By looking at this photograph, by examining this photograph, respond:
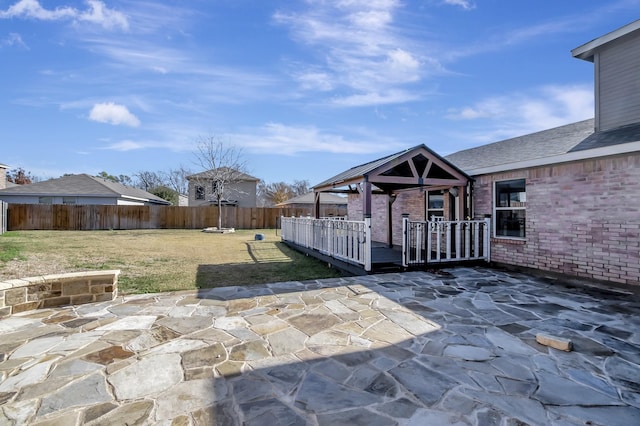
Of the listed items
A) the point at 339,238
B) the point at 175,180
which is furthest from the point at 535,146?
the point at 175,180

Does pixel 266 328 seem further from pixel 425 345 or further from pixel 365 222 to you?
pixel 365 222

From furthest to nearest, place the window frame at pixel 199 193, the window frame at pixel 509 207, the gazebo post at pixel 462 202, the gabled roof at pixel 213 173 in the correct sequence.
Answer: the window frame at pixel 199 193 < the gabled roof at pixel 213 173 < the gazebo post at pixel 462 202 < the window frame at pixel 509 207

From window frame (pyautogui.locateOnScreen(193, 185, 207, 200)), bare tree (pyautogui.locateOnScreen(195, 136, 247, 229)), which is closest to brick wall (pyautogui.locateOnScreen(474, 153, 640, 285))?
bare tree (pyautogui.locateOnScreen(195, 136, 247, 229))

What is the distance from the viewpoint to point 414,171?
7.28 metres

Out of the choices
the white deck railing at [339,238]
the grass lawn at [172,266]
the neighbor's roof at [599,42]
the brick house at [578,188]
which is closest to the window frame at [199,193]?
the grass lawn at [172,266]

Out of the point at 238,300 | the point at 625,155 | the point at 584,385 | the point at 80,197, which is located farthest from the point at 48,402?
the point at 80,197

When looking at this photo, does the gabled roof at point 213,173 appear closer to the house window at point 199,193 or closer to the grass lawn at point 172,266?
the house window at point 199,193

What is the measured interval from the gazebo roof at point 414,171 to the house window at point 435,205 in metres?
1.33

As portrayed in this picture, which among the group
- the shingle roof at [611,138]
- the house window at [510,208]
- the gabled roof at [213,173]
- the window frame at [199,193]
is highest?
the gabled roof at [213,173]

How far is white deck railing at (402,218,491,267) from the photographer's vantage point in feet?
22.5

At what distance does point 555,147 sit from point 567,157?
101cm

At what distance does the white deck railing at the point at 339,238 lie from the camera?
6.55m

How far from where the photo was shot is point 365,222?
6449 millimetres

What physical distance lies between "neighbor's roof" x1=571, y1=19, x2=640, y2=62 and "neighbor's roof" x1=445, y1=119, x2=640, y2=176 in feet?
5.35
